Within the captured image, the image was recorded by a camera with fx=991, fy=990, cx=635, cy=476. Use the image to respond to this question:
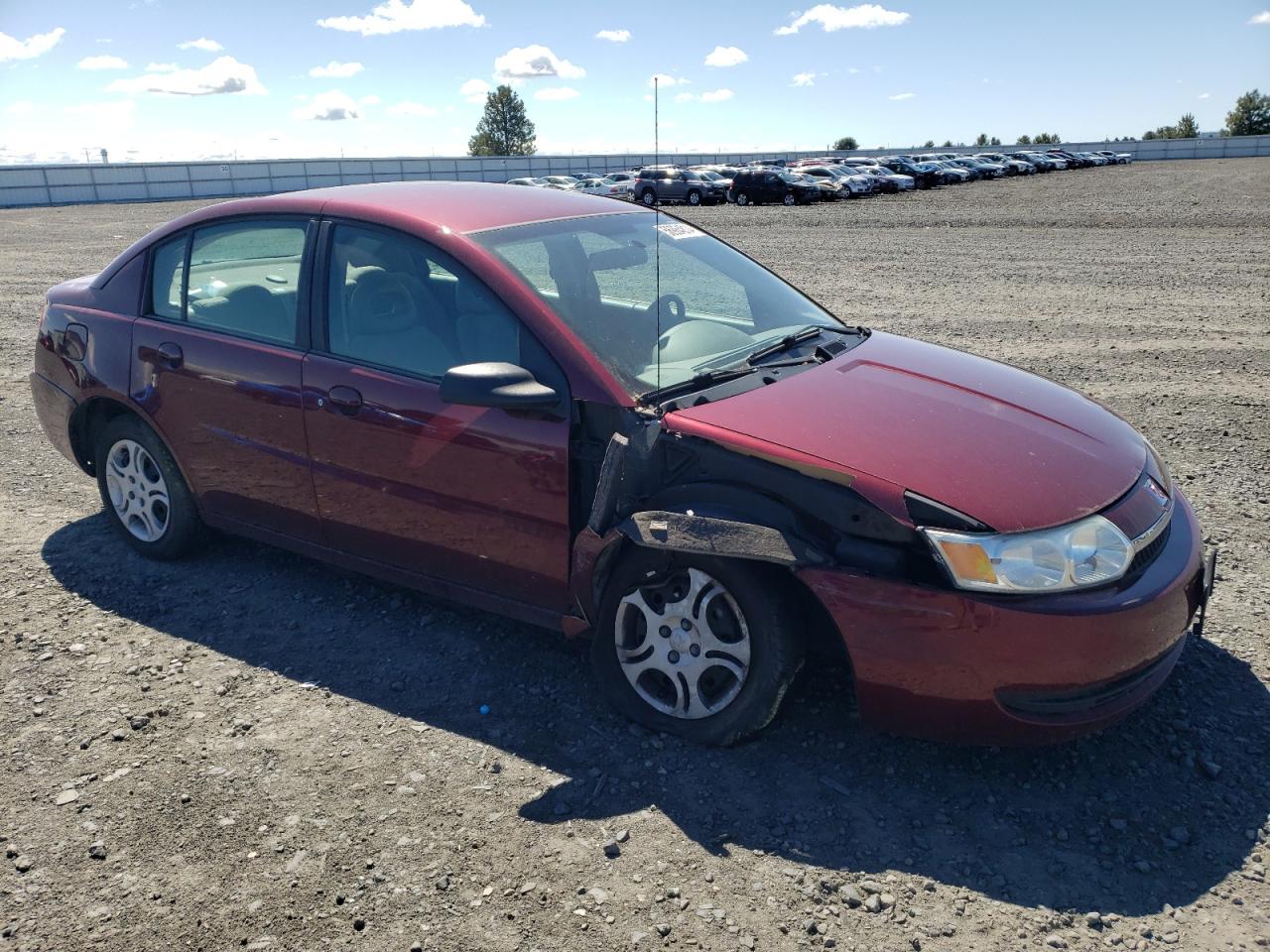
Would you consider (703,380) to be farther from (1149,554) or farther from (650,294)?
(1149,554)

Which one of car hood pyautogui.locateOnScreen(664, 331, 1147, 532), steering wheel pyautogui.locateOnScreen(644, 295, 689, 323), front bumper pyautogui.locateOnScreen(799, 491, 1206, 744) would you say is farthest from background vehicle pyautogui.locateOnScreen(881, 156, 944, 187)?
front bumper pyautogui.locateOnScreen(799, 491, 1206, 744)

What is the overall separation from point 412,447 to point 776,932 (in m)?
2.00

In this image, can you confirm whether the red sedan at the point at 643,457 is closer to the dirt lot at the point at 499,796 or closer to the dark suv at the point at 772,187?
the dirt lot at the point at 499,796

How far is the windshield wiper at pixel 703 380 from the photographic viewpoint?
3258 mm

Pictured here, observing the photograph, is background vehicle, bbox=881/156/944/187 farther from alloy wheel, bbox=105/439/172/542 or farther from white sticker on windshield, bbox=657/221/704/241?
alloy wheel, bbox=105/439/172/542

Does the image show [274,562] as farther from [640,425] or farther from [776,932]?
[776,932]

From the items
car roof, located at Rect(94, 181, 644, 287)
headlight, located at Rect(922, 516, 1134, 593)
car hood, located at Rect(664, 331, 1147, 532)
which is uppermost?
car roof, located at Rect(94, 181, 644, 287)

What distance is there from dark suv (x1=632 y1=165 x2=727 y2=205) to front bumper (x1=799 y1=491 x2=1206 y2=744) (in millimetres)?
34213

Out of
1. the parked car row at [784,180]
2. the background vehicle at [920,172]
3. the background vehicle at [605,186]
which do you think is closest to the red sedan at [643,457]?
the parked car row at [784,180]

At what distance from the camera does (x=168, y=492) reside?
14.8ft

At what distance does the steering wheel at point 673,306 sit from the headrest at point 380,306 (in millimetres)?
886

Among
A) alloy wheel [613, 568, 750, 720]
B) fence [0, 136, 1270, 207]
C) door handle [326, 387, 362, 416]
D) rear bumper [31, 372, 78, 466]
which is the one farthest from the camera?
fence [0, 136, 1270, 207]

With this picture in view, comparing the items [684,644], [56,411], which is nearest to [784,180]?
[56,411]

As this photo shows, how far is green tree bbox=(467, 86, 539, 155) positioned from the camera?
108 m
